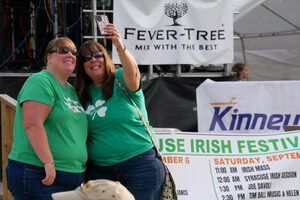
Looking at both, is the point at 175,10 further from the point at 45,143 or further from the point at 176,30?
the point at 45,143

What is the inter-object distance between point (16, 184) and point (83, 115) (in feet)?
1.83

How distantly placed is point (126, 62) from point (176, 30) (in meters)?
4.38

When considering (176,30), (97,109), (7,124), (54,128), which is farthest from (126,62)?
(176,30)

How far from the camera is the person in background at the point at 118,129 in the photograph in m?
2.97

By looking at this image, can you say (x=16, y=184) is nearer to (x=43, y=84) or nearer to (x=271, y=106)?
(x=43, y=84)

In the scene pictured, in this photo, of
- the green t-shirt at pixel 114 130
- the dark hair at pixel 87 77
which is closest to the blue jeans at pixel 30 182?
the green t-shirt at pixel 114 130

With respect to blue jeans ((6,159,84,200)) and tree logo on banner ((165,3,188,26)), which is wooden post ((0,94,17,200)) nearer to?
blue jeans ((6,159,84,200))

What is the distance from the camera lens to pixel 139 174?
9.83ft

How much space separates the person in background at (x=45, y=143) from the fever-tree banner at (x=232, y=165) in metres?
2.10

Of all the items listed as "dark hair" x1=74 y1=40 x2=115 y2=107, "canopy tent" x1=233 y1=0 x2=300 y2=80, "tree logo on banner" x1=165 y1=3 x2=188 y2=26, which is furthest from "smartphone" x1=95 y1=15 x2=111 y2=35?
"canopy tent" x1=233 y1=0 x2=300 y2=80

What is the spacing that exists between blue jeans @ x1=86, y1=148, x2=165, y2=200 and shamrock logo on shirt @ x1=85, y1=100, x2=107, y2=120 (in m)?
0.34

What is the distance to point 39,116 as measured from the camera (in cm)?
261

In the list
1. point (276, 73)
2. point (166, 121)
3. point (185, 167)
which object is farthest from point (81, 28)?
point (276, 73)

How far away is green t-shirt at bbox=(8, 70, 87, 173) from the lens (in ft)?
8.75
